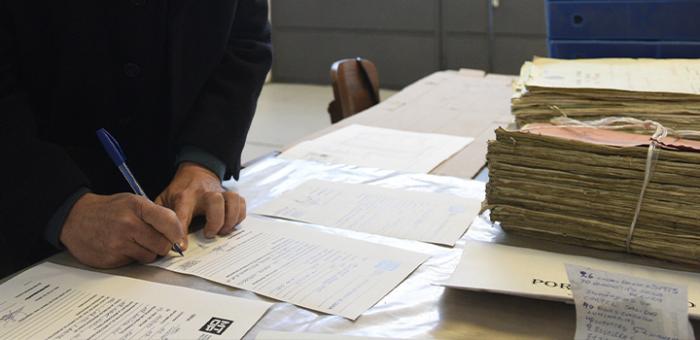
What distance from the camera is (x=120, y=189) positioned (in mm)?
1233

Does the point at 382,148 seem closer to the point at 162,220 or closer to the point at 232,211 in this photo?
the point at 232,211

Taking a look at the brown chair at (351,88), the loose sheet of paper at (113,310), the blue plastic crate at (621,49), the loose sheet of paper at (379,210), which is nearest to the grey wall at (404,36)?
the brown chair at (351,88)

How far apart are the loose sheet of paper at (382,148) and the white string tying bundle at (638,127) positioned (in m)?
0.38

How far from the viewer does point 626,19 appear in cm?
146

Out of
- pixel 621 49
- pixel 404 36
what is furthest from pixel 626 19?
pixel 404 36

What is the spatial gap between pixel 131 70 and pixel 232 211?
1.06ft

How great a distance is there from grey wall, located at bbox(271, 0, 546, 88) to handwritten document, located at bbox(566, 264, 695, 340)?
14.7ft

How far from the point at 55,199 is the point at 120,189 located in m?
0.30

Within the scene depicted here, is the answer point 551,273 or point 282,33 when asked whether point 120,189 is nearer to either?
point 551,273

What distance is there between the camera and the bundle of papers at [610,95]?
39.3 inches

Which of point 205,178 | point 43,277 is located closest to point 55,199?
point 43,277

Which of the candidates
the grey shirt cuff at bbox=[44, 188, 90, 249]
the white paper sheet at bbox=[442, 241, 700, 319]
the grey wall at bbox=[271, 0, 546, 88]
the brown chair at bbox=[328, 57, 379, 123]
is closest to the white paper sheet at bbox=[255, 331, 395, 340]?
the white paper sheet at bbox=[442, 241, 700, 319]

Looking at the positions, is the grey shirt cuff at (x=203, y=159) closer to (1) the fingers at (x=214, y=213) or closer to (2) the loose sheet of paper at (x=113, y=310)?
(1) the fingers at (x=214, y=213)

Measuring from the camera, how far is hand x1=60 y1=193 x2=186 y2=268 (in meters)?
0.88
